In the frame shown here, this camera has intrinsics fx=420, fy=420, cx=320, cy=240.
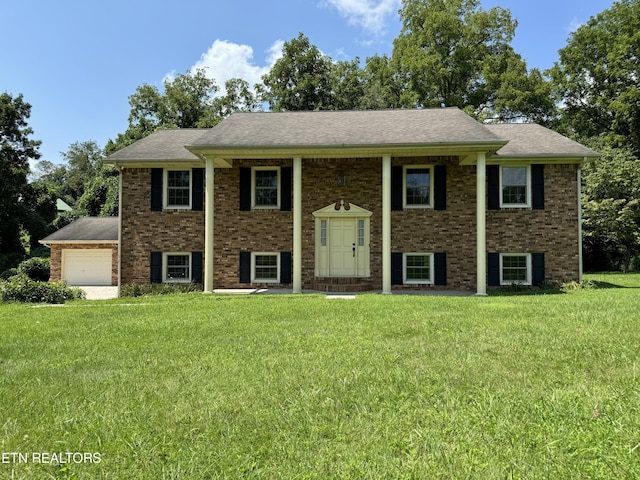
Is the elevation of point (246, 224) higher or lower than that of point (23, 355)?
higher

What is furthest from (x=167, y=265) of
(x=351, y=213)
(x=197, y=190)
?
(x=351, y=213)

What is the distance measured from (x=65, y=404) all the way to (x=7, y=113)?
32290 mm

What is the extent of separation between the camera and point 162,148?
15.4 m

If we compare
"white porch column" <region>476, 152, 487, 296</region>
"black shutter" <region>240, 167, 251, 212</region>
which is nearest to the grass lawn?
"white porch column" <region>476, 152, 487, 296</region>

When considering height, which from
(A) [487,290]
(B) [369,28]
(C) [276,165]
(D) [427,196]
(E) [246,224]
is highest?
(B) [369,28]

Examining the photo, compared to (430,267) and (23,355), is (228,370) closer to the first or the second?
(23,355)

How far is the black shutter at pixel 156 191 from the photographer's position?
1470 centimetres

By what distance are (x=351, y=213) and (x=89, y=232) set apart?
40.3 feet

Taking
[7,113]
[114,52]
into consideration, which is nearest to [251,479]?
[114,52]

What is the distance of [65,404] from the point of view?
3451mm

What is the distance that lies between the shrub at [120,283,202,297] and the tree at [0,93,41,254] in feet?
59.1

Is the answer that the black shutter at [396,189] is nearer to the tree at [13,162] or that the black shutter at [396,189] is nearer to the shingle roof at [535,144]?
the shingle roof at [535,144]

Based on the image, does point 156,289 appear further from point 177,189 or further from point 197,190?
point 197,190

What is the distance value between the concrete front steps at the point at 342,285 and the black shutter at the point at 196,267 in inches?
160
